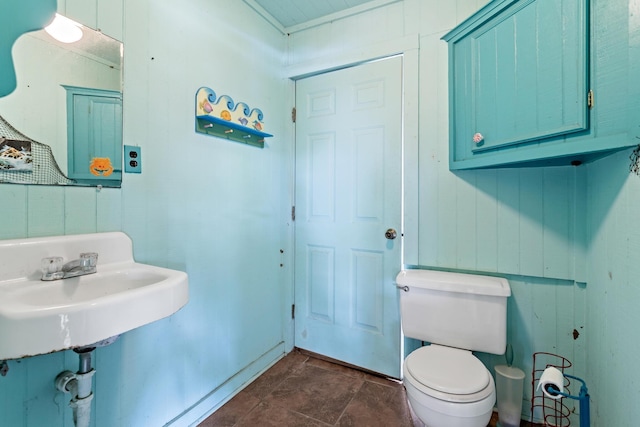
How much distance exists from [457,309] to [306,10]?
7.01 feet

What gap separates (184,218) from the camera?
1.46 m

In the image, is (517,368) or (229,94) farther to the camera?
(229,94)

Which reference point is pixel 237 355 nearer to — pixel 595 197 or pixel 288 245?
pixel 288 245

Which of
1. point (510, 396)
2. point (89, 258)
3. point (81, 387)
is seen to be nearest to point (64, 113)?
point (89, 258)

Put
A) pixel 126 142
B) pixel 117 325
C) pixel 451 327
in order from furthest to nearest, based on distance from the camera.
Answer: pixel 451 327, pixel 126 142, pixel 117 325

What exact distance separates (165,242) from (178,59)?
0.91 meters

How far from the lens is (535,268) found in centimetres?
153

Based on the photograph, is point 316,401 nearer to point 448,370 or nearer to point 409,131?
point 448,370

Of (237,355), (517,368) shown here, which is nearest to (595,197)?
(517,368)

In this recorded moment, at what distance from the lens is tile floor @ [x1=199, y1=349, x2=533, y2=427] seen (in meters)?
1.53

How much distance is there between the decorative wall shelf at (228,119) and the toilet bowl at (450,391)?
1.56 meters

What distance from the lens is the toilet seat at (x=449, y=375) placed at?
1.14 m

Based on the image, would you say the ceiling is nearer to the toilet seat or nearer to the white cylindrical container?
the toilet seat

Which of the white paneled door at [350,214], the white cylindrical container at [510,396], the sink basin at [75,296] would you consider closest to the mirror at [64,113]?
the sink basin at [75,296]
